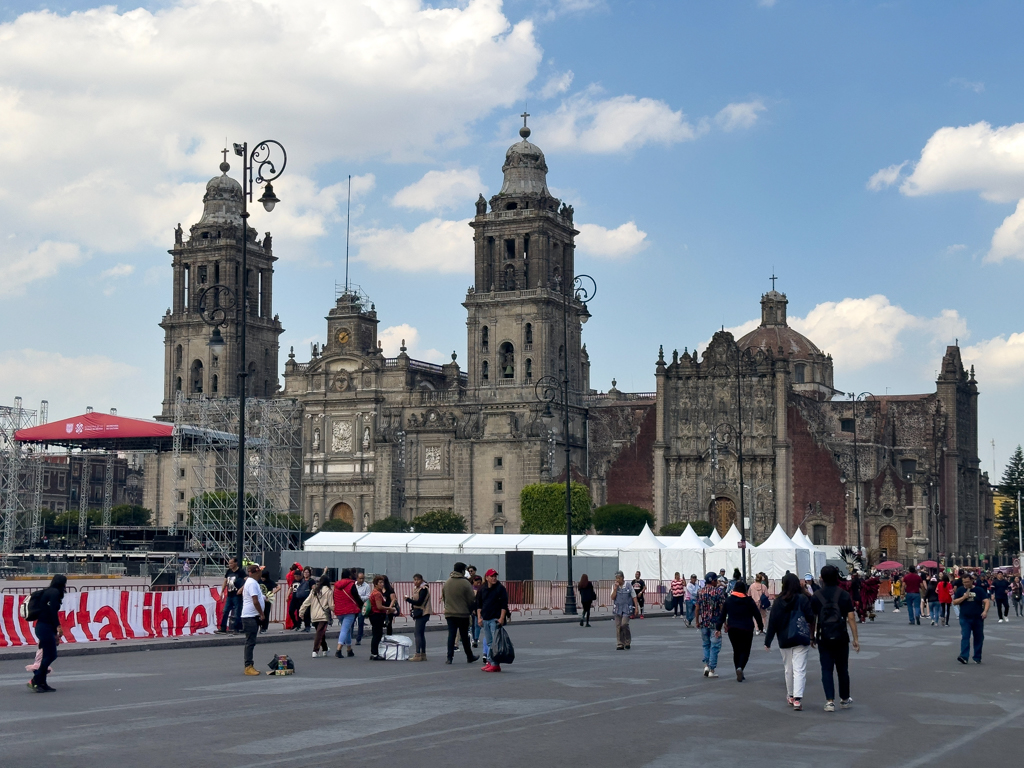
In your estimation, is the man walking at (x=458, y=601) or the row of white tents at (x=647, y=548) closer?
the man walking at (x=458, y=601)

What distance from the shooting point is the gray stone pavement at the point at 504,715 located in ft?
41.4

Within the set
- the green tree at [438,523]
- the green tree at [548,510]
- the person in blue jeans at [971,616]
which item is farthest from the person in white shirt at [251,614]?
the green tree at [438,523]

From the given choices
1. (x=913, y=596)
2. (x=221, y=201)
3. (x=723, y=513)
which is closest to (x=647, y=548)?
(x=913, y=596)

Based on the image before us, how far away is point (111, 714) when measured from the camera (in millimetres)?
15320

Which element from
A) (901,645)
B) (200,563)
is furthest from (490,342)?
(901,645)

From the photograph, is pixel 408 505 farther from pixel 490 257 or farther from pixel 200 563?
pixel 200 563

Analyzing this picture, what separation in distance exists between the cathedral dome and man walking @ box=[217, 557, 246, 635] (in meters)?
85.7

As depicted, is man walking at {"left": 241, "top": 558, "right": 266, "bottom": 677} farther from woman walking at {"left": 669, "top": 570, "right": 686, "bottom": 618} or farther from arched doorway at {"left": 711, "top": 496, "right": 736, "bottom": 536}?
arched doorway at {"left": 711, "top": 496, "right": 736, "bottom": 536}

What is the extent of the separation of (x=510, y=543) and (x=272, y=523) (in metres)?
29.0

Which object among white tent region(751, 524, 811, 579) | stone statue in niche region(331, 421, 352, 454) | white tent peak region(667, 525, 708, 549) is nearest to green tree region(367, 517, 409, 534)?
stone statue in niche region(331, 421, 352, 454)

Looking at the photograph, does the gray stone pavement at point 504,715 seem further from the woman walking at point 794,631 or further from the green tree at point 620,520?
the green tree at point 620,520

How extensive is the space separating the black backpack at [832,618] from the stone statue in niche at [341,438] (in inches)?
3367

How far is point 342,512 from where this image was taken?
328 feet

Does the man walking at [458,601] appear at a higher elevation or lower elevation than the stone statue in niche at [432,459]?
lower
